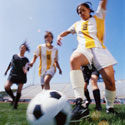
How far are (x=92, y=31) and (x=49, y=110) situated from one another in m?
1.79

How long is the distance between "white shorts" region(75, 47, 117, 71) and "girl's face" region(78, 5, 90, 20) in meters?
0.75

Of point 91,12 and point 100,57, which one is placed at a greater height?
point 91,12

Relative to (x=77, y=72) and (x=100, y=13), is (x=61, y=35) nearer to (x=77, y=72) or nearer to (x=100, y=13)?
(x=100, y=13)

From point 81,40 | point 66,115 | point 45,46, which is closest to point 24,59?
point 45,46

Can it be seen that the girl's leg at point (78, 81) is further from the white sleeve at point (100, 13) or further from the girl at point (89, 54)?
the white sleeve at point (100, 13)

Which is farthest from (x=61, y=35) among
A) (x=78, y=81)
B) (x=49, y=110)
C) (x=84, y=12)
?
(x=49, y=110)

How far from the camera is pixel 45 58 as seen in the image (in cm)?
470

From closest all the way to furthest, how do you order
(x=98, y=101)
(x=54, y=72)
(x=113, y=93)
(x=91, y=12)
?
1. (x=113, y=93)
2. (x=91, y=12)
3. (x=98, y=101)
4. (x=54, y=72)

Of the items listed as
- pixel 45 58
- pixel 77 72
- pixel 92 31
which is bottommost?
pixel 77 72

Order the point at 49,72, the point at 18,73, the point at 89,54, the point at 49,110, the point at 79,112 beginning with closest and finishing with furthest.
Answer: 1. the point at 49,110
2. the point at 79,112
3. the point at 89,54
4. the point at 49,72
5. the point at 18,73

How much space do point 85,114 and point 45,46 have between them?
124 inches

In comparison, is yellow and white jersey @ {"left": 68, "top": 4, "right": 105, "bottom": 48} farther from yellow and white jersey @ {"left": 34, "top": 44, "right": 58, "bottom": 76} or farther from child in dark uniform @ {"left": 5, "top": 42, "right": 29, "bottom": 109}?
child in dark uniform @ {"left": 5, "top": 42, "right": 29, "bottom": 109}

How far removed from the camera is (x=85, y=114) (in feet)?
6.70

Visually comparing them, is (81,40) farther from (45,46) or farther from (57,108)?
(45,46)
